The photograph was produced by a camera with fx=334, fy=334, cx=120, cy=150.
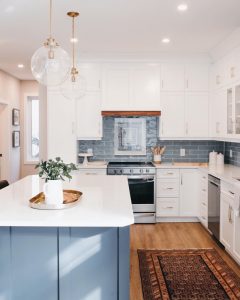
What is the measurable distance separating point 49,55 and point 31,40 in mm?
2373

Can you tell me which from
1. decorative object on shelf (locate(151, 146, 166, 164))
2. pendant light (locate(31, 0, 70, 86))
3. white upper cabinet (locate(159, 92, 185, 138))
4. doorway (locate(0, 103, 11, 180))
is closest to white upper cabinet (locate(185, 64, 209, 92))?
white upper cabinet (locate(159, 92, 185, 138))

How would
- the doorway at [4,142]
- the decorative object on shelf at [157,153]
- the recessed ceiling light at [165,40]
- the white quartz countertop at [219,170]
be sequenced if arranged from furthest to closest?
1. the doorway at [4,142]
2. the decorative object on shelf at [157,153]
3. the recessed ceiling light at [165,40]
4. the white quartz countertop at [219,170]

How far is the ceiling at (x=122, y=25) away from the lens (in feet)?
10.7

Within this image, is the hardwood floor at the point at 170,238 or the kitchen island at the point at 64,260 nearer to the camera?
the kitchen island at the point at 64,260

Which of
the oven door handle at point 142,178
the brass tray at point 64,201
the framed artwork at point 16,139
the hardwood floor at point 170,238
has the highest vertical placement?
the framed artwork at point 16,139

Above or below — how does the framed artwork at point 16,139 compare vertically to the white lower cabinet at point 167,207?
above

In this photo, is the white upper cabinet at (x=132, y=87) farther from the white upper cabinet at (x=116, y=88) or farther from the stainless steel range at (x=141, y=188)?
the stainless steel range at (x=141, y=188)

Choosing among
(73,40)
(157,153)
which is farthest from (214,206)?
(73,40)

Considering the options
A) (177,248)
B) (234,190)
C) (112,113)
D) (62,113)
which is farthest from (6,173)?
(234,190)

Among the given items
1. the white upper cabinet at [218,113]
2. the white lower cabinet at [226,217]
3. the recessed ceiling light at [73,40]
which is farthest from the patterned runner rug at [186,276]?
the recessed ceiling light at [73,40]

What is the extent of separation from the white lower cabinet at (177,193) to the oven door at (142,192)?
12 centimetres

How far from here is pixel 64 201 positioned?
2453mm

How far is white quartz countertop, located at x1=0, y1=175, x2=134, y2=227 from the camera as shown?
2.02m

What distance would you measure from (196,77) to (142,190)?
201cm
